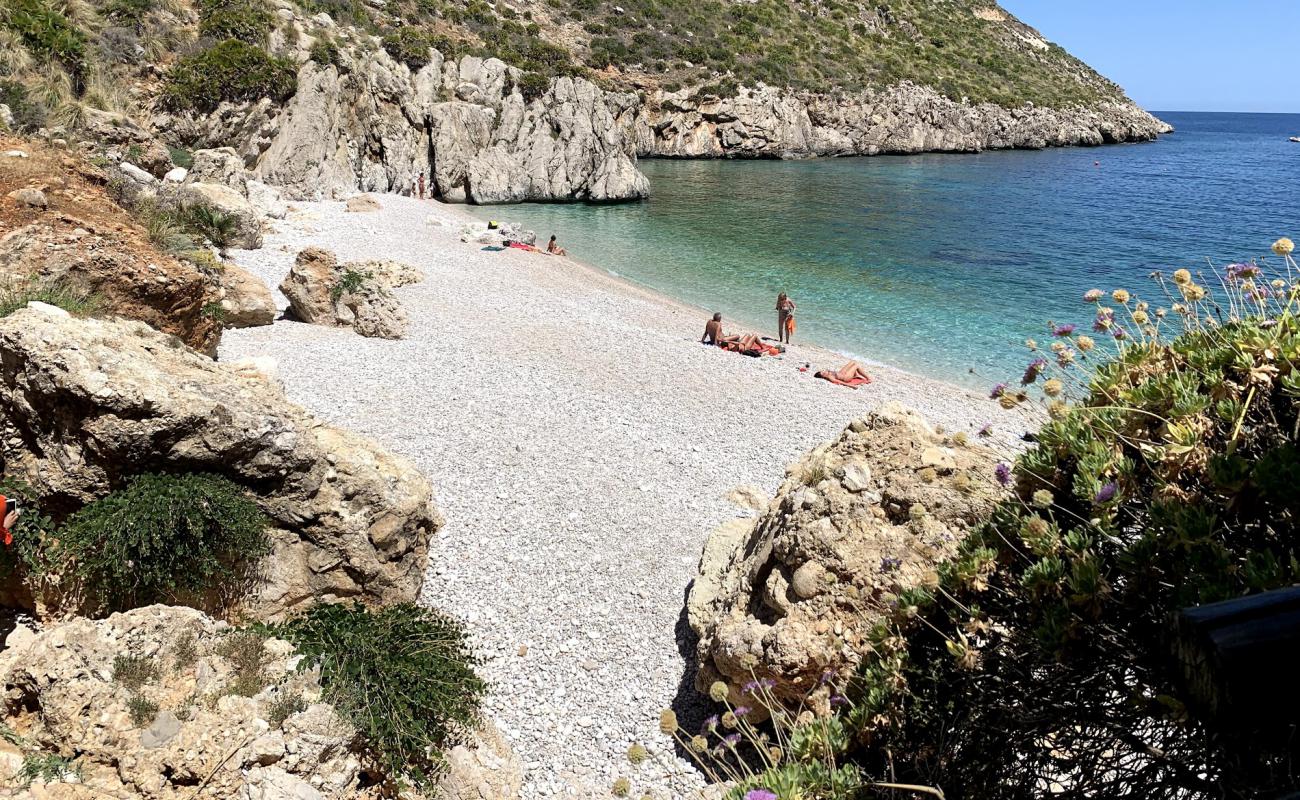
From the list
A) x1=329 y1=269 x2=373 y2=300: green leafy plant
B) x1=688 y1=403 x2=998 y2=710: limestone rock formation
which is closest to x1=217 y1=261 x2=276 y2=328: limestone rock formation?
x1=329 y1=269 x2=373 y2=300: green leafy plant

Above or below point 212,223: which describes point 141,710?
below

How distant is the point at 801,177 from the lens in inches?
2114

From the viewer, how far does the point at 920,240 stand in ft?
108

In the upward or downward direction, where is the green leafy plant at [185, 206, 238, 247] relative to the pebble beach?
upward

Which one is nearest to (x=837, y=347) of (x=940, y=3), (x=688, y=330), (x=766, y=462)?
(x=688, y=330)

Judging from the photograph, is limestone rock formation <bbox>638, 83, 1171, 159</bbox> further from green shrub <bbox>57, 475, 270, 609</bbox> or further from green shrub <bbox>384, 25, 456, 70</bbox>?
green shrub <bbox>57, 475, 270, 609</bbox>

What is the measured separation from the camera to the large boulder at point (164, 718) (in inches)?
151

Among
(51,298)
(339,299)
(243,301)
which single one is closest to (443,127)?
(339,299)

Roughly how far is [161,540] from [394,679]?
2.04 m

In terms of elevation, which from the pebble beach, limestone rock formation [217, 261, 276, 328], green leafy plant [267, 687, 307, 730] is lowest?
the pebble beach

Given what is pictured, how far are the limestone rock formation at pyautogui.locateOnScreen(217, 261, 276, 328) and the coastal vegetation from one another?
13764mm

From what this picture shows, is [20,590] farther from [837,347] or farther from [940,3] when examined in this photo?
[940,3]

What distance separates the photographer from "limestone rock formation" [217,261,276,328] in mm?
13641

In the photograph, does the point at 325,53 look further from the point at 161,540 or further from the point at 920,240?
the point at 161,540
